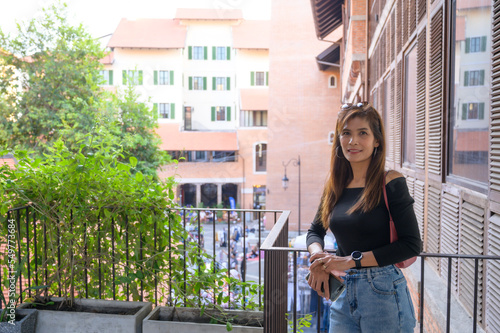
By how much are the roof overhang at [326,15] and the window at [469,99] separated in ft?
26.0

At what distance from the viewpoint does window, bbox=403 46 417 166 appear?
375cm

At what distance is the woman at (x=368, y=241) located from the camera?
130cm

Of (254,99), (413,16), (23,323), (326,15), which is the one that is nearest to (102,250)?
(23,323)

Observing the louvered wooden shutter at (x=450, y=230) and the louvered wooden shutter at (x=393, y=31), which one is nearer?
the louvered wooden shutter at (x=450, y=230)

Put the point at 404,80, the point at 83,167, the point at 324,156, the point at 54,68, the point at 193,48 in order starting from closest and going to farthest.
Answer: the point at 83,167
the point at 404,80
the point at 54,68
the point at 324,156
the point at 193,48

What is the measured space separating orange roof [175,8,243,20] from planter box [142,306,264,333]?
89.9 ft

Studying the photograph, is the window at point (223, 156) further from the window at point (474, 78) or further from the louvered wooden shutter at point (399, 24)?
the window at point (474, 78)

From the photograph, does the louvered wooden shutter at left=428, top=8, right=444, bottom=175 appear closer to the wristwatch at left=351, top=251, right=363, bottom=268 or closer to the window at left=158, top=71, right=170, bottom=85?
the wristwatch at left=351, top=251, right=363, bottom=268

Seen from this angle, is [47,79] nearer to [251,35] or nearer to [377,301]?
[377,301]

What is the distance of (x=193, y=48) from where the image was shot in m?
28.4

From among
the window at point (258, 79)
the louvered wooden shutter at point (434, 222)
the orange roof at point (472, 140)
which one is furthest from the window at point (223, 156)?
the orange roof at point (472, 140)

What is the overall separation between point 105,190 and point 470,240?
1802 mm

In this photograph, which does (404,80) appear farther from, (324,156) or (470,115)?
(324,156)

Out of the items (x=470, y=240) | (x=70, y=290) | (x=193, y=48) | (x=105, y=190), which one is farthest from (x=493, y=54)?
(x=193, y=48)
